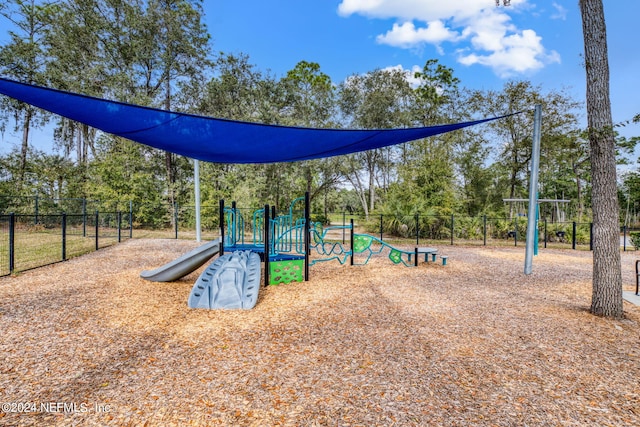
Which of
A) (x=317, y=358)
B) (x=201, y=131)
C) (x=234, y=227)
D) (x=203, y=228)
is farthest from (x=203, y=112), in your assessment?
(x=317, y=358)

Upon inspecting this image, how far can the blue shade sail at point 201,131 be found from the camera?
2.77 meters

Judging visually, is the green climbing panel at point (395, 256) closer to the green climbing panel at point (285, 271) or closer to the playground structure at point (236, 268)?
the playground structure at point (236, 268)

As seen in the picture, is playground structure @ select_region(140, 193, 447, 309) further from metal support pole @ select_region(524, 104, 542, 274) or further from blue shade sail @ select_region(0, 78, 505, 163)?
metal support pole @ select_region(524, 104, 542, 274)

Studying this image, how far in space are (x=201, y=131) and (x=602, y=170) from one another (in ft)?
13.6

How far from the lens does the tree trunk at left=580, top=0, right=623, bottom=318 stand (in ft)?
10.3

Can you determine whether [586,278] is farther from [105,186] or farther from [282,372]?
[105,186]

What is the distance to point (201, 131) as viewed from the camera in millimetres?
3391

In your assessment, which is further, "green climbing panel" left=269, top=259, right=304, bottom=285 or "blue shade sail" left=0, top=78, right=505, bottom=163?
"green climbing panel" left=269, top=259, right=304, bottom=285

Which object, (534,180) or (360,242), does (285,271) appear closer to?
(360,242)

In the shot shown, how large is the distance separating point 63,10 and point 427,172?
17.5 m

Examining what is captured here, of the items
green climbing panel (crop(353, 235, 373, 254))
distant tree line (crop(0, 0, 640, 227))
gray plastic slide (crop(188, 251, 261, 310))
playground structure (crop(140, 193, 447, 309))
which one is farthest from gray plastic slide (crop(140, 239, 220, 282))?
distant tree line (crop(0, 0, 640, 227))

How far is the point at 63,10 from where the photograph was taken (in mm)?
14125

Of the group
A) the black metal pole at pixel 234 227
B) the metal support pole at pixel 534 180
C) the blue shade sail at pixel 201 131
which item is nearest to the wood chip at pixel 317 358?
the metal support pole at pixel 534 180

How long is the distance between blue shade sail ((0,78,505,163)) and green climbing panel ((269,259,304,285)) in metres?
1.57
